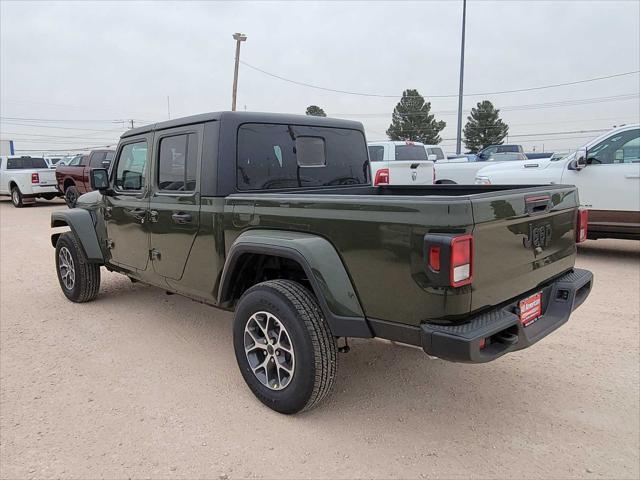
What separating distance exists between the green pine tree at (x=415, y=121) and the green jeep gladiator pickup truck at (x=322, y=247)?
50.4 m

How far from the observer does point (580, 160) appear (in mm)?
7504

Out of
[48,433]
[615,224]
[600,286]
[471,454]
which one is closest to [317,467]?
[471,454]

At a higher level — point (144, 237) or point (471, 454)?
point (144, 237)

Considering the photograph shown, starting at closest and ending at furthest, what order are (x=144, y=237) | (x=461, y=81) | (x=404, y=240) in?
(x=404, y=240)
(x=144, y=237)
(x=461, y=81)

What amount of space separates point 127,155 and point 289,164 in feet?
6.11

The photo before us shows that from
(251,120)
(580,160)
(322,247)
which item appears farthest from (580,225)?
(580,160)

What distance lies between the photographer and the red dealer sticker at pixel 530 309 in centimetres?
276

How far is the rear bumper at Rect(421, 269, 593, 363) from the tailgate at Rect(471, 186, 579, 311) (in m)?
0.08

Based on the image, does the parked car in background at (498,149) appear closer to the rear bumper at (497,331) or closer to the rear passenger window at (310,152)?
the rear passenger window at (310,152)

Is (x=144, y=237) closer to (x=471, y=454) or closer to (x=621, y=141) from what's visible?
(x=471, y=454)

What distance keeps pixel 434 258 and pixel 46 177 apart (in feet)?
59.6

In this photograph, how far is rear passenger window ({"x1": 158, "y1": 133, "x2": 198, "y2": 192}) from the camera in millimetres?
3760

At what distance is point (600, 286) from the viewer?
5.89 m

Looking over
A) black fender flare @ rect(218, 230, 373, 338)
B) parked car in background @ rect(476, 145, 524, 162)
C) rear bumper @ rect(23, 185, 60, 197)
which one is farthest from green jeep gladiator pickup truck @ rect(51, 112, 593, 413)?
parked car in background @ rect(476, 145, 524, 162)
